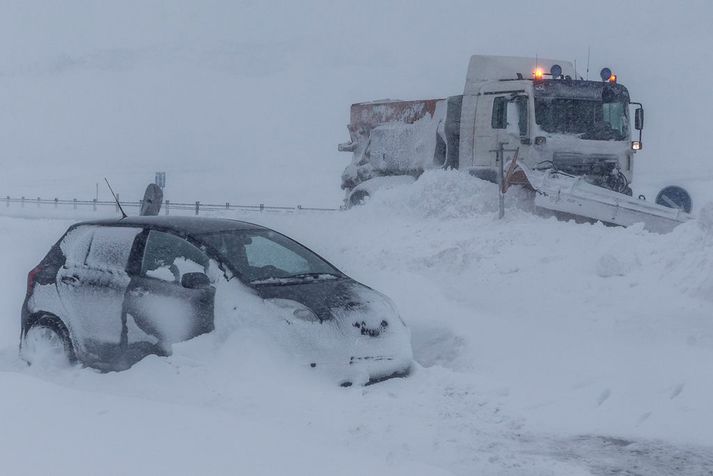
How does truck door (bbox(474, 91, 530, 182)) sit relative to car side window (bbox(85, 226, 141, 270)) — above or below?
above

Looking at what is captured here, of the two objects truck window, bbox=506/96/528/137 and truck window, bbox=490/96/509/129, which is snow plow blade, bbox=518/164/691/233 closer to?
truck window, bbox=506/96/528/137

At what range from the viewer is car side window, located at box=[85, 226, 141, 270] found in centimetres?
813

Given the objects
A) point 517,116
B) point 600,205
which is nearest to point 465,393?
point 600,205

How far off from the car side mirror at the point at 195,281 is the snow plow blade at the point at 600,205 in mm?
9312

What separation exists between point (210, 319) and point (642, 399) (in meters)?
3.59

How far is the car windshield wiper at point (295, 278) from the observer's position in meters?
7.66

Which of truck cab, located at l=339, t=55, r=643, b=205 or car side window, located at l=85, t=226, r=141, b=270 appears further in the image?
truck cab, located at l=339, t=55, r=643, b=205

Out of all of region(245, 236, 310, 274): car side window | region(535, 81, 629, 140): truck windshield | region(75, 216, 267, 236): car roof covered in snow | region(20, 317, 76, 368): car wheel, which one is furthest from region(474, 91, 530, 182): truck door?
region(20, 317, 76, 368): car wheel

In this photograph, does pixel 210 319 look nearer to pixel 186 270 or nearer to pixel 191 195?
pixel 186 270

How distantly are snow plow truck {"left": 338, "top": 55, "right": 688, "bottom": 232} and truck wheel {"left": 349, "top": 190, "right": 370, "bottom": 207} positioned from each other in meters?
1.43

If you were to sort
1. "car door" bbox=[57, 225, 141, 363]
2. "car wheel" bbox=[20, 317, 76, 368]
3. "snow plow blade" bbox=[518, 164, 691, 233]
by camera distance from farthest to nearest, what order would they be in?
"snow plow blade" bbox=[518, 164, 691, 233], "car wheel" bbox=[20, 317, 76, 368], "car door" bbox=[57, 225, 141, 363]

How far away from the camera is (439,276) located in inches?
535

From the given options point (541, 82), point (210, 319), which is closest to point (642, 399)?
point (210, 319)

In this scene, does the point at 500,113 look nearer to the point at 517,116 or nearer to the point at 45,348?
the point at 517,116
